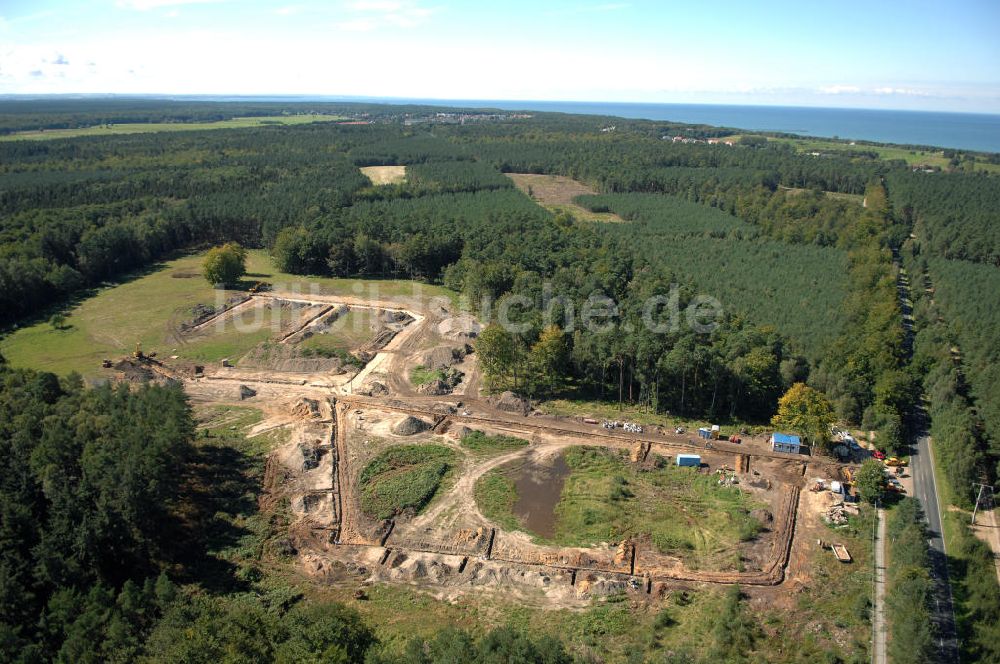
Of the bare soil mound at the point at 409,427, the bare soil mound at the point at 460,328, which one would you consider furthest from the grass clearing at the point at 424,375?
the bare soil mound at the point at 409,427

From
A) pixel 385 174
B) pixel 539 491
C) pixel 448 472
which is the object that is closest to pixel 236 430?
pixel 448 472

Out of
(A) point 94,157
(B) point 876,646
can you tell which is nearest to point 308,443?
(B) point 876,646

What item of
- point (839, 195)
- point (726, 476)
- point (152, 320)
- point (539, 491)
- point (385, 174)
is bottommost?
point (539, 491)

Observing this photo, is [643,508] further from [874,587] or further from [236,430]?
[236,430]

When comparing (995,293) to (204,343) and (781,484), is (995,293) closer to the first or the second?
(781,484)

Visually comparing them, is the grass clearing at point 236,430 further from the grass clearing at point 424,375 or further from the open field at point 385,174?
the open field at point 385,174
